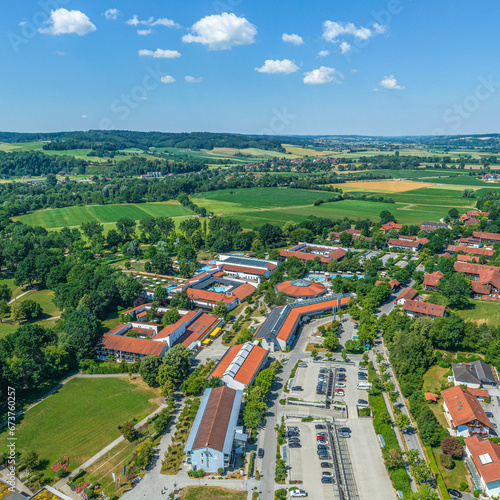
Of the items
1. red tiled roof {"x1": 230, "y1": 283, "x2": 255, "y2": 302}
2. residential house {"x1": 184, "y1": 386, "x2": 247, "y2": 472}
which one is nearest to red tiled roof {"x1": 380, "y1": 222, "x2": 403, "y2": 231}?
red tiled roof {"x1": 230, "y1": 283, "x2": 255, "y2": 302}

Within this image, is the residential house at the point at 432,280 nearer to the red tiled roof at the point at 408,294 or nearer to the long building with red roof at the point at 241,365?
the red tiled roof at the point at 408,294

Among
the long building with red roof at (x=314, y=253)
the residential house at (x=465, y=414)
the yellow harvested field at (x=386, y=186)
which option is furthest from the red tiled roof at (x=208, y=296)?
the yellow harvested field at (x=386, y=186)

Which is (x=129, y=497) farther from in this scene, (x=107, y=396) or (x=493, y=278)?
(x=493, y=278)

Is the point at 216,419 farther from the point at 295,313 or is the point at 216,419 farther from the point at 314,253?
the point at 314,253

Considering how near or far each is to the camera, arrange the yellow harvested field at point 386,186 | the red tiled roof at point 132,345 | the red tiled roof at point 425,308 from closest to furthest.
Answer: the red tiled roof at point 132,345 → the red tiled roof at point 425,308 → the yellow harvested field at point 386,186

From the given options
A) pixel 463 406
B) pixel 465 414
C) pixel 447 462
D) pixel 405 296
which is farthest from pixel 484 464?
pixel 405 296

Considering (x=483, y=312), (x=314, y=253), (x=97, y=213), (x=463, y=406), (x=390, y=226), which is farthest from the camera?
(x=97, y=213)

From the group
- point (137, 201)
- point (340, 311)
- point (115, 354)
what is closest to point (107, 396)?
point (115, 354)
